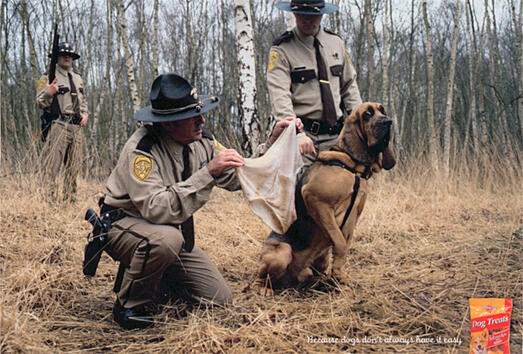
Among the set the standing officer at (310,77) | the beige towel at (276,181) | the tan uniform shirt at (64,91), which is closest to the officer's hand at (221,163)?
the beige towel at (276,181)

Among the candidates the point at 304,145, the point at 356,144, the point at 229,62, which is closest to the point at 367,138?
the point at 356,144

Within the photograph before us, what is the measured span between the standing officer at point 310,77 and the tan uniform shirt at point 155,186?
1.04 metres

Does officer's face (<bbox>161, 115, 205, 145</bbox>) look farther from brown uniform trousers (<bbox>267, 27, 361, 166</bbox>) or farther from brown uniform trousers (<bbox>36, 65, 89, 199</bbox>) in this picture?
brown uniform trousers (<bbox>36, 65, 89, 199</bbox>)

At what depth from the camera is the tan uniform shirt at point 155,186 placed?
2.53 m

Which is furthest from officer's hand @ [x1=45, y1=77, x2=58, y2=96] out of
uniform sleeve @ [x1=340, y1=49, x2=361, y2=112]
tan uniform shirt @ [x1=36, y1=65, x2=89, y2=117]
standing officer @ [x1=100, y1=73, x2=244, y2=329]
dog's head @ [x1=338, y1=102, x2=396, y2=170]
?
dog's head @ [x1=338, y1=102, x2=396, y2=170]

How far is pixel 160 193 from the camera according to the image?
2537mm

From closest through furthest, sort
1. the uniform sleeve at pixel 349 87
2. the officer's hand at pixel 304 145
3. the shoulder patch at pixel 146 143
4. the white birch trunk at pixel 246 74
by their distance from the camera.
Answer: the shoulder patch at pixel 146 143
the officer's hand at pixel 304 145
the uniform sleeve at pixel 349 87
the white birch trunk at pixel 246 74

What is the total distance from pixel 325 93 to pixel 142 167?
5.50 feet

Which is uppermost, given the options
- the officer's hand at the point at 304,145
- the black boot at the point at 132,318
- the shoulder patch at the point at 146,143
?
the shoulder patch at the point at 146,143

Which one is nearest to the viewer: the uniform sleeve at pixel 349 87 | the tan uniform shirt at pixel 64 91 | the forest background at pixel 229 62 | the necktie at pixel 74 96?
the uniform sleeve at pixel 349 87

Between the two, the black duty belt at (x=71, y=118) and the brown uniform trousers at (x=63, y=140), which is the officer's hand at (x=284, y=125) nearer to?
the brown uniform trousers at (x=63, y=140)

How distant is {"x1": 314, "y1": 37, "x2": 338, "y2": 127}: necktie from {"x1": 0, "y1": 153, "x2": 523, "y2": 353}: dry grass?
1379mm

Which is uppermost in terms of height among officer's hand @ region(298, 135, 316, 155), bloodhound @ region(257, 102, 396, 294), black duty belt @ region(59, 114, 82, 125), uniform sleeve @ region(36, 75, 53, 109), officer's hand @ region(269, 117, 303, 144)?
uniform sleeve @ region(36, 75, 53, 109)

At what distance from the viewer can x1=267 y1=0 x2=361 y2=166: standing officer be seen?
133 inches
